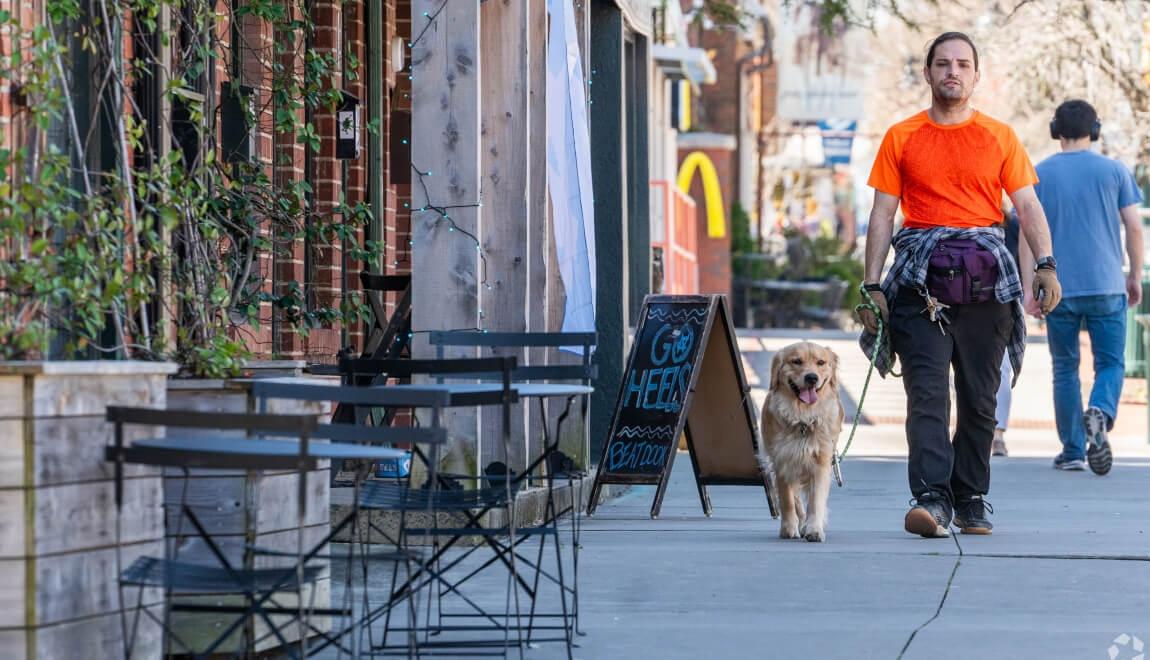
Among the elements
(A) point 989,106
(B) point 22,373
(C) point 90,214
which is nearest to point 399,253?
(C) point 90,214

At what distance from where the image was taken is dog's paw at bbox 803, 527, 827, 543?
8133 millimetres

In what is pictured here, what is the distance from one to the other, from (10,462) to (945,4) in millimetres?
29676

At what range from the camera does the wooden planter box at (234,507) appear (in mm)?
5066

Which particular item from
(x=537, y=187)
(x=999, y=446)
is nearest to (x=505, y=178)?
(x=537, y=187)

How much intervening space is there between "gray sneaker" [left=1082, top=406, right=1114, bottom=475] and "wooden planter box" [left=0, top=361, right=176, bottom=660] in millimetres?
7837

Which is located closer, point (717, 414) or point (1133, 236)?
point (717, 414)

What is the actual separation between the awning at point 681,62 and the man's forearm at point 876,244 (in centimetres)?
1409

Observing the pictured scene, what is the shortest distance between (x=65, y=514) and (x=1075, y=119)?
8.15 metres

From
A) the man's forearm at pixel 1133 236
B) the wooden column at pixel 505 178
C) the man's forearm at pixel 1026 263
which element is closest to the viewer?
the wooden column at pixel 505 178

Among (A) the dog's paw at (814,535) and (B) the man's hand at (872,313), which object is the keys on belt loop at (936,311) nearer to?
(B) the man's hand at (872,313)

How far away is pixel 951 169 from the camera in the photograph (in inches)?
313

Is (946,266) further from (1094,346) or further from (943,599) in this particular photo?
(1094,346)

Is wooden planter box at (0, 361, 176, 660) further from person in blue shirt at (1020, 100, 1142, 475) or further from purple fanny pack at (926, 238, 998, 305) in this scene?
person in blue shirt at (1020, 100, 1142, 475)

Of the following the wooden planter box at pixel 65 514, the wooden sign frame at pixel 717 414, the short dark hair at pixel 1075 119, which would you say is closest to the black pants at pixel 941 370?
the wooden sign frame at pixel 717 414
